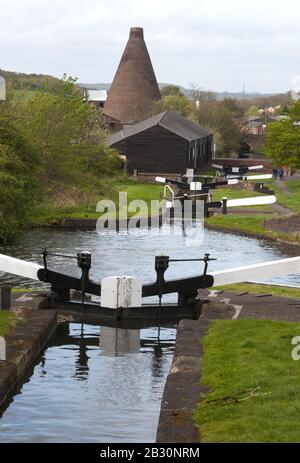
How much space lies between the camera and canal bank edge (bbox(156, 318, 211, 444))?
13.3 meters

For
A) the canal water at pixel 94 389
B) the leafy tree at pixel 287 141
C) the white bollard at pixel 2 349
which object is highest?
the leafy tree at pixel 287 141

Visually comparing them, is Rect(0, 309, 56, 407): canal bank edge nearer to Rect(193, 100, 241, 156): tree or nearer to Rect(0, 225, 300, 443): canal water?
Rect(0, 225, 300, 443): canal water

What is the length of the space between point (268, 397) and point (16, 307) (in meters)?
9.74

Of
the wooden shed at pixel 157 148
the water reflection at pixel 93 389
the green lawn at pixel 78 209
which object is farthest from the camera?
the wooden shed at pixel 157 148

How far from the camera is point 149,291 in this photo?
23.4m

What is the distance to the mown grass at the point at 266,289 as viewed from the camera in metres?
26.5

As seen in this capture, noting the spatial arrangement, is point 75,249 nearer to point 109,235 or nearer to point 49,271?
point 109,235

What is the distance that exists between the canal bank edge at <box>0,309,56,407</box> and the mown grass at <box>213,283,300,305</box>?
7.26 metres

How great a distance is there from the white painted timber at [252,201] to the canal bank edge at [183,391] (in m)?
39.7

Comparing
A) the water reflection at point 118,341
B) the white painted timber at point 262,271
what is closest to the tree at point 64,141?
the white painted timber at point 262,271

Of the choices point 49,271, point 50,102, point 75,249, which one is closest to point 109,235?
point 75,249

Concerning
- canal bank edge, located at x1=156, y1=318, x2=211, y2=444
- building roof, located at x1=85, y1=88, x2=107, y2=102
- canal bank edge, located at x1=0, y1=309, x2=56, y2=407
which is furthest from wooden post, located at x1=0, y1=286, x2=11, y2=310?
building roof, located at x1=85, y1=88, x2=107, y2=102

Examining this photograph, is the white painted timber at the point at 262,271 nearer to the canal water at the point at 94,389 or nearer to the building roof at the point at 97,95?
the canal water at the point at 94,389

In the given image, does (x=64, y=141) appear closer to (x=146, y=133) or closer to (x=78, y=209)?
(x=78, y=209)
